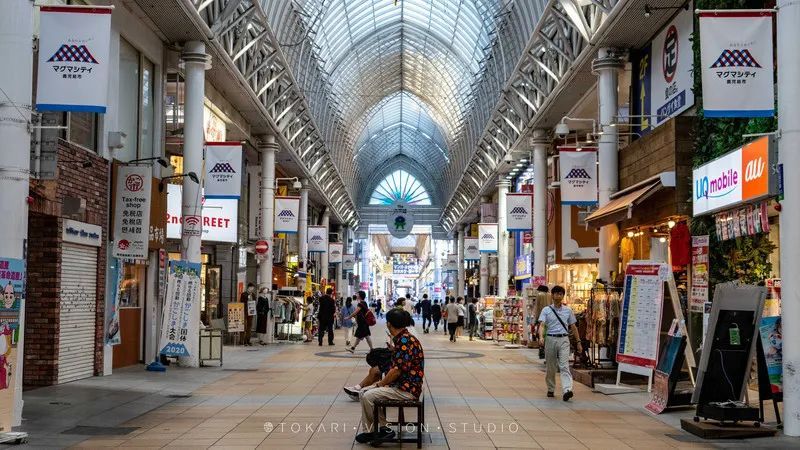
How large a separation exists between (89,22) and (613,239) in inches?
449

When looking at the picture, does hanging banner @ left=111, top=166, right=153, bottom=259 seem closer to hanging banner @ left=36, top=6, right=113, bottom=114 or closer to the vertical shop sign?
hanging banner @ left=36, top=6, right=113, bottom=114

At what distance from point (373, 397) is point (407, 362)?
438 mm

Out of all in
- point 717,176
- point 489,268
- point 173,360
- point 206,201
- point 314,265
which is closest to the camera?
point 717,176

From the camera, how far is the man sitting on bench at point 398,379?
7.93 meters

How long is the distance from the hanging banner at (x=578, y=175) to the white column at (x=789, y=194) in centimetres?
898

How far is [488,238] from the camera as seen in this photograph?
1417 inches

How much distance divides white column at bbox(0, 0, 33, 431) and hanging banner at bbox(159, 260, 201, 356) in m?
6.68

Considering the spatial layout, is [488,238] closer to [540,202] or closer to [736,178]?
[540,202]

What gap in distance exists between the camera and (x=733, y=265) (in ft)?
40.3

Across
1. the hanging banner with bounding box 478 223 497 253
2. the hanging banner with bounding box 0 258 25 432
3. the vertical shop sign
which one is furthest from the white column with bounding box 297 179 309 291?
the hanging banner with bounding box 0 258 25 432

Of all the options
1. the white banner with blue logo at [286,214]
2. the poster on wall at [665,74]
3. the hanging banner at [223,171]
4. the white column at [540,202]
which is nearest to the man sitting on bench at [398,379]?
the poster on wall at [665,74]

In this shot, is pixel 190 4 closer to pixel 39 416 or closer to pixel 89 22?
pixel 89 22

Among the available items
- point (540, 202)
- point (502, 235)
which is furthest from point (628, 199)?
point (502, 235)

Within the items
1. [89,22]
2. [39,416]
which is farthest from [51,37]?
[39,416]
